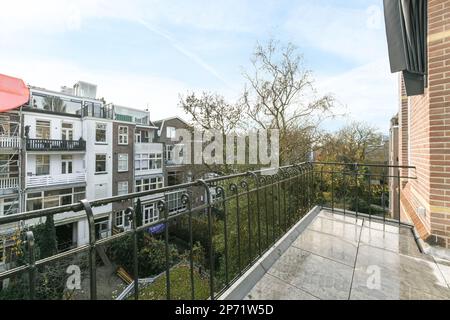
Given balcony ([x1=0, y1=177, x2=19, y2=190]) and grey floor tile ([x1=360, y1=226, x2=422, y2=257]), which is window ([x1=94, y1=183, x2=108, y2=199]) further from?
grey floor tile ([x1=360, y1=226, x2=422, y2=257])

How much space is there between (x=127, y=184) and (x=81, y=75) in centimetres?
946

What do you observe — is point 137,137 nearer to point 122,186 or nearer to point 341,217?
point 122,186

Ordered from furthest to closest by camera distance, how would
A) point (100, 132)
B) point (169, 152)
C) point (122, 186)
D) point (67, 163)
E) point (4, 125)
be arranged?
point (169, 152) → point (122, 186) → point (100, 132) → point (67, 163) → point (4, 125)

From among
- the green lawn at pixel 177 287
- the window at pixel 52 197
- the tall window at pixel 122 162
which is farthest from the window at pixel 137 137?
the green lawn at pixel 177 287

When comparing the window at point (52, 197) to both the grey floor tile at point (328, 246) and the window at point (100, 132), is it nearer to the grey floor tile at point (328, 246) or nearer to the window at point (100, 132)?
the window at point (100, 132)

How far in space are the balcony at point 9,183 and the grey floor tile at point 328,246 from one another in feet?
53.4

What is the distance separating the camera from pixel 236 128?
10312 mm

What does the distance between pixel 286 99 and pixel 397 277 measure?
922cm

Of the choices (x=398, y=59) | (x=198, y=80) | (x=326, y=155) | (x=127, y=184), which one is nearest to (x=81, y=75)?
(x=127, y=184)

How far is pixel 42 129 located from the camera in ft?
43.7

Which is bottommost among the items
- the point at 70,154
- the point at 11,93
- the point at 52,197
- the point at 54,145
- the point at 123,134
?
the point at 52,197

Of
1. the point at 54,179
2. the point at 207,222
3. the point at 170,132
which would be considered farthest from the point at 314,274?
the point at 170,132

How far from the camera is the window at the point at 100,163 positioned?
1516cm

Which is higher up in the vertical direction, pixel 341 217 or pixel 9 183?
pixel 341 217
